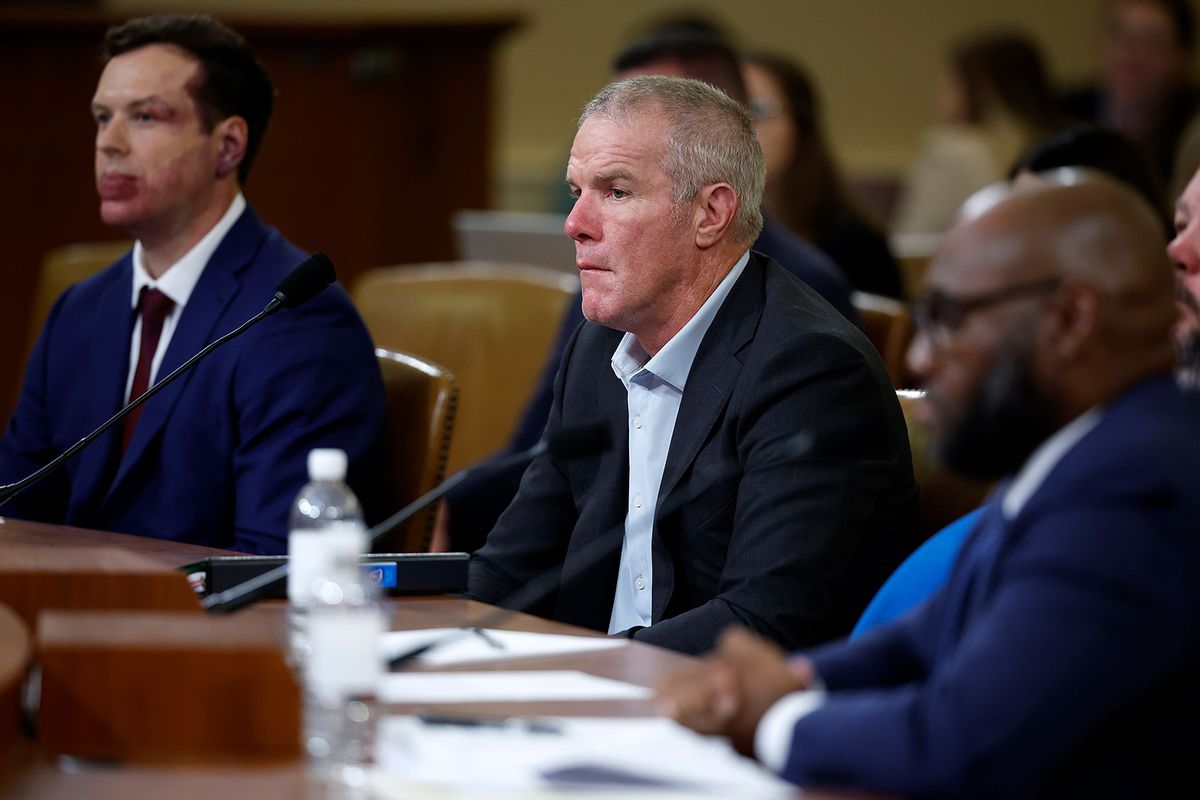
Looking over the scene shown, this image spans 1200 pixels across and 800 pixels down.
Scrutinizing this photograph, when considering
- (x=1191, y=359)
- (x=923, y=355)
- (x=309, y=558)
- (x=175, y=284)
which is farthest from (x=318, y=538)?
(x=175, y=284)

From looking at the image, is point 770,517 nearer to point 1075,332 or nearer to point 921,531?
point 921,531

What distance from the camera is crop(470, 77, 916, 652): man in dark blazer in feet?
6.94

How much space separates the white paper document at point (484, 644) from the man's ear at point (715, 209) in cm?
76

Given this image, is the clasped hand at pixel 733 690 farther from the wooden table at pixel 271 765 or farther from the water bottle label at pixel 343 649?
the water bottle label at pixel 343 649

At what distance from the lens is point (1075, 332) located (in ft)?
4.44

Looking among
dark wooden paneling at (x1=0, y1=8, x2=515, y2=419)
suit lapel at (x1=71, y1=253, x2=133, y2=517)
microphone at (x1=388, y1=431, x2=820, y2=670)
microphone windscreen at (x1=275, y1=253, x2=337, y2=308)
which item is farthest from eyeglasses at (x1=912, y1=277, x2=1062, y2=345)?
dark wooden paneling at (x1=0, y1=8, x2=515, y2=419)

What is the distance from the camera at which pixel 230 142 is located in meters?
3.12

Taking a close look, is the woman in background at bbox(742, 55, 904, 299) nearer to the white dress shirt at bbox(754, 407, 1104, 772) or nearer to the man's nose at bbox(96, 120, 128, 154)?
the man's nose at bbox(96, 120, 128, 154)

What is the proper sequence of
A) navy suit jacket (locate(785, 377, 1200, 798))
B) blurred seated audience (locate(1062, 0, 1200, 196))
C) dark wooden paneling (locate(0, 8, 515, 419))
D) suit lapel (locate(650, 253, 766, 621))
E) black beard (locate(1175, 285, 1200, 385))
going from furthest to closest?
blurred seated audience (locate(1062, 0, 1200, 196)) < dark wooden paneling (locate(0, 8, 515, 419)) < suit lapel (locate(650, 253, 766, 621)) < black beard (locate(1175, 285, 1200, 385)) < navy suit jacket (locate(785, 377, 1200, 798))

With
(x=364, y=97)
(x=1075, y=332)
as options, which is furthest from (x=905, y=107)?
(x=1075, y=332)

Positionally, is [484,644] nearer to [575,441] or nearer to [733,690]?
[575,441]

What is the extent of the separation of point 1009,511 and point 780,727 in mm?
258

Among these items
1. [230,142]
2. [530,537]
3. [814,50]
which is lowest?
[530,537]

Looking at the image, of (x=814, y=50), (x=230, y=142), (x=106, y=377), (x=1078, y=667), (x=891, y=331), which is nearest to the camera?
(x=1078, y=667)
